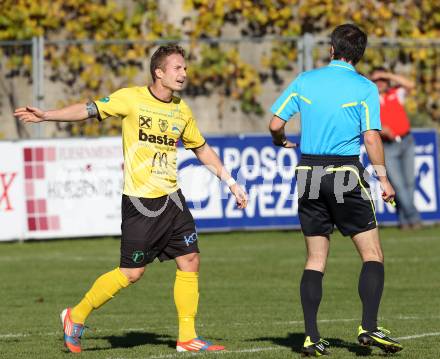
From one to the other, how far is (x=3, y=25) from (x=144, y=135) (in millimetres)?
12871

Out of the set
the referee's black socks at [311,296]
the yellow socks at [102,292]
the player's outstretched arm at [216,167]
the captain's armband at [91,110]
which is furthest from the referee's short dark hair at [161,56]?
the referee's black socks at [311,296]

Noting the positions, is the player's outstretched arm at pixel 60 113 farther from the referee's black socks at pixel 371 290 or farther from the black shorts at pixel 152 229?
the referee's black socks at pixel 371 290

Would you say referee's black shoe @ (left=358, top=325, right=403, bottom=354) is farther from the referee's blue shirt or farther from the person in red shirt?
the person in red shirt

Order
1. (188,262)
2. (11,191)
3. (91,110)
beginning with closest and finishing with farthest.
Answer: (91,110)
(188,262)
(11,191)

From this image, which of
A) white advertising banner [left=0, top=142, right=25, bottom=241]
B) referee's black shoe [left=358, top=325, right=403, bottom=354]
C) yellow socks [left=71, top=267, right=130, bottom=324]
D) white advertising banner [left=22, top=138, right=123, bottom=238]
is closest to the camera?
referee's black shoe [left=358, top=325, right=403, bottom=354]

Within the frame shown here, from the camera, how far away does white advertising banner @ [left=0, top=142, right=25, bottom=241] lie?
1677cm

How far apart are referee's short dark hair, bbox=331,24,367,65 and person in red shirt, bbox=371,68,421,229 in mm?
9515

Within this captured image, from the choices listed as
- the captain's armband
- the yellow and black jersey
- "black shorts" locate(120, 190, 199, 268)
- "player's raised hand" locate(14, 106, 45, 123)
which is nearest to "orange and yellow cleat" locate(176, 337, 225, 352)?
"black shorts" locate(120, 190, 199, 268)

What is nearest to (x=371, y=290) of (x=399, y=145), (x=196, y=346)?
(x=196, y=346)

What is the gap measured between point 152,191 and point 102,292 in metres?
0.78

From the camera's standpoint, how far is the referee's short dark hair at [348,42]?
8125mm

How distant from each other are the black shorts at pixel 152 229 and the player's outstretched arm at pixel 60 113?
0.64 m

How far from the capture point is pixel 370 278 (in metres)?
8.16

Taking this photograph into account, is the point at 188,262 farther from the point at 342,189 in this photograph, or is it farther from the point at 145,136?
the point at 342,189
